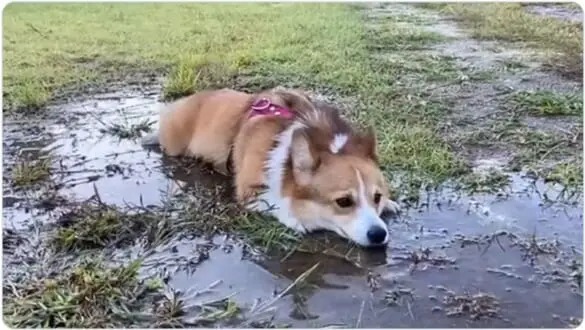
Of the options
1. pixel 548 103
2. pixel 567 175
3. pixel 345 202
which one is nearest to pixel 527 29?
pixel 548 103

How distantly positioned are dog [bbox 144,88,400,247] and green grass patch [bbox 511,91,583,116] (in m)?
1.40

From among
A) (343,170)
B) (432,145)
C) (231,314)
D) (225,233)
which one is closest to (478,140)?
(432,145)

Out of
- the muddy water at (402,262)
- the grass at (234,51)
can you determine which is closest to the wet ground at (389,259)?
the muddy water at (402,262)

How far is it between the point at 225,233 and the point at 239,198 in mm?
385

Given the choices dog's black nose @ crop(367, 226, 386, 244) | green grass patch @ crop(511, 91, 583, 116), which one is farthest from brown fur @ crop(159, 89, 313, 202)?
green grass patch @ crop(511, 91, 583, 116)

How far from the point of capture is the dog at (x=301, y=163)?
327 cm

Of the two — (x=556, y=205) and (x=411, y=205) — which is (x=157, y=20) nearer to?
(x=411, y=205)

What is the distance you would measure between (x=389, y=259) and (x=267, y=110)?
1107mm

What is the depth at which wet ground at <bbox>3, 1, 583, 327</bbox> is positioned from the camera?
2.75 meters

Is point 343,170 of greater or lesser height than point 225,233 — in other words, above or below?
above

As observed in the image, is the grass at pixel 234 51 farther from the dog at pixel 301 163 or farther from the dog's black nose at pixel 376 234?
the dog's black nose at pixel 376 234

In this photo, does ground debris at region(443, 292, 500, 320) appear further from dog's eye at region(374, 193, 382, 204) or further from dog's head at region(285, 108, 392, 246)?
dog's eye at region(374, 193, 382, 204)

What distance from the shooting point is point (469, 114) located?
473cm

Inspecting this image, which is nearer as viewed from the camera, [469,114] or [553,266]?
[553,266]
